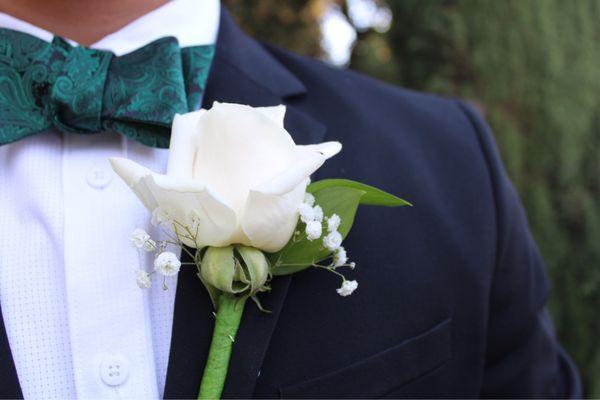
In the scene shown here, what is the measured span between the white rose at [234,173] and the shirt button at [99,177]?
214 millimetres

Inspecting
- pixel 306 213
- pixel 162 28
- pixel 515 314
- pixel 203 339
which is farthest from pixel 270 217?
pixel 515 314

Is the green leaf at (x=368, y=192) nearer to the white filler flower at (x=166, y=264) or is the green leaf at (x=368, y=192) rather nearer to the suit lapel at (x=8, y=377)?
the white filler flower at (x=166, y=264)

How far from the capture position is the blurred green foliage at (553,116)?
6.07 feet

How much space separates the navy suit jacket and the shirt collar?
0.05m

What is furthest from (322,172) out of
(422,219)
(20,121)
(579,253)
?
(579,253)

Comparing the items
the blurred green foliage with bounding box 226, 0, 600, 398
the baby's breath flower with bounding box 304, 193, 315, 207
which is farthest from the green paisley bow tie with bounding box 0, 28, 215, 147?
the blurred green foliage with bounding box 226, 0, 600, 398

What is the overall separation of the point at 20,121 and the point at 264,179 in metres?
0.42

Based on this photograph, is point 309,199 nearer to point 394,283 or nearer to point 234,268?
point 234,268

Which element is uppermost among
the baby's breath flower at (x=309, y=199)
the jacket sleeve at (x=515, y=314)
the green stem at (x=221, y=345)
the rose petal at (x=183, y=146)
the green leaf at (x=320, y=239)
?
the rose petal at (x=183, y=146)

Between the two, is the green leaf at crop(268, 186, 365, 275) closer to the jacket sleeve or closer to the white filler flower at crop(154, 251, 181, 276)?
the white filler flower at crop(154, 251, 181, 276)

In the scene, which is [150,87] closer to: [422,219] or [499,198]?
[422,219]

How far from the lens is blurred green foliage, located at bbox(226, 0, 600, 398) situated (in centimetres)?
185

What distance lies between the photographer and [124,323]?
1021mm

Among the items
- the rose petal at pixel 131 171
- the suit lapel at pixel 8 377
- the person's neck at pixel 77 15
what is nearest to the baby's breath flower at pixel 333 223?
the rose petal at pixel 131 171
